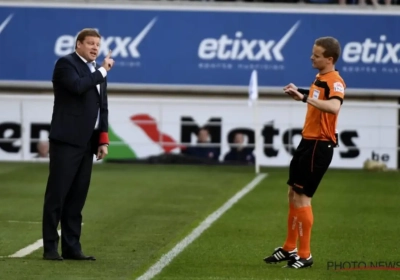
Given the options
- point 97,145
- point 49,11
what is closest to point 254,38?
point 49,11

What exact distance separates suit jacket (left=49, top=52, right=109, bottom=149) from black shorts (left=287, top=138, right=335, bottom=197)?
185 centimetres

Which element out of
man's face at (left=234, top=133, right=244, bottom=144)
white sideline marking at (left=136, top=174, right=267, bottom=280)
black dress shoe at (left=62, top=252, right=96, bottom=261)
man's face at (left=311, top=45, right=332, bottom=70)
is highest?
man's face at (left=311, top=45, right=332, bottom=70)

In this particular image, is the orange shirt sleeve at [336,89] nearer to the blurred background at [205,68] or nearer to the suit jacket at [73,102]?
the suit jacket at [73,102]

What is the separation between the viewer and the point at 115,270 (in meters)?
9.69

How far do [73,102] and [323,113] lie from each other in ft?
7.11

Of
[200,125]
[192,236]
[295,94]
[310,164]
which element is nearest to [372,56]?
[200,125]

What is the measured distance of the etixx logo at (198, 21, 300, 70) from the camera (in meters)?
28.0

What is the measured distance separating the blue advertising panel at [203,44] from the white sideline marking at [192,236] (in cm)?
838

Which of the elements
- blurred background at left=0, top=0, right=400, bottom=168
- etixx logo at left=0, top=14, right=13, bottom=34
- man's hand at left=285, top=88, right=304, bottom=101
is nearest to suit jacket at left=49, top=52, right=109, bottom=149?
man's hand at left=285, top=88, right=304, bottom=101

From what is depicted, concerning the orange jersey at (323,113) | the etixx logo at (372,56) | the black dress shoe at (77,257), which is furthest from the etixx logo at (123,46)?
the orange jersey at (323,113)

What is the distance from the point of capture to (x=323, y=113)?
31.9 ft

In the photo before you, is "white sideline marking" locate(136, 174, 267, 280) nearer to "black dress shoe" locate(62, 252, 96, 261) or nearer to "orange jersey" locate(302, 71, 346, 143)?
"black dress shoe" locate(62, 252, 96, 261)

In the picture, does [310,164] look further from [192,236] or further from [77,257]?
[192,236]

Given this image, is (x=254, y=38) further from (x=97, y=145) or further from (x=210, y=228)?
(x=97, y=145)
